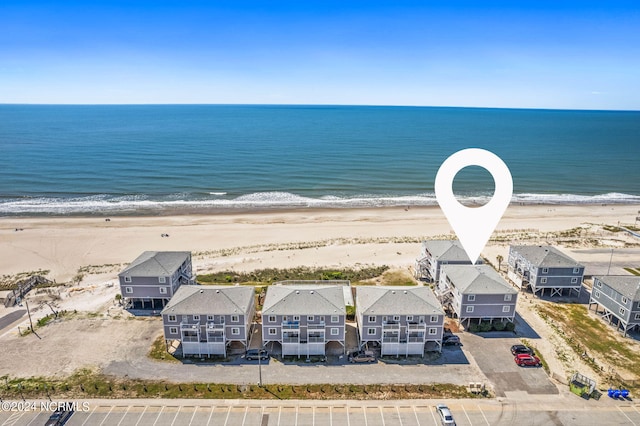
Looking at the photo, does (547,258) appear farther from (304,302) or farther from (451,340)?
(304,302)

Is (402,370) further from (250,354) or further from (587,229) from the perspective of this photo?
(587,229)

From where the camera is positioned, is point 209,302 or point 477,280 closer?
point 209,302

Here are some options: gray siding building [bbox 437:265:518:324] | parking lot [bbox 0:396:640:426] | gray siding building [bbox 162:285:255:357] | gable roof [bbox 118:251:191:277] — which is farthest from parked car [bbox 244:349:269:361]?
gray siding building [bbox 437:265:518:324]

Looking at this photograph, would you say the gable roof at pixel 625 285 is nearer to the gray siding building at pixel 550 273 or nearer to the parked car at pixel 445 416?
the gray siding building at pixel 550 273

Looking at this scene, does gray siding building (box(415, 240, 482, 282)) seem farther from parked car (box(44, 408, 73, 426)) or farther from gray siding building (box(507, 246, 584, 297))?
parked car (box(44, 408, 73, 426))

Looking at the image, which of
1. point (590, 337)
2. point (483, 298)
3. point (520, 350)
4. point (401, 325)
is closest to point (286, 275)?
point (401, 325)

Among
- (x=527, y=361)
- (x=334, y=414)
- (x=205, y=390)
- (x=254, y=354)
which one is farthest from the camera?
(x=254, y=354)

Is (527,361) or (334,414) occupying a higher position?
(527,361)
